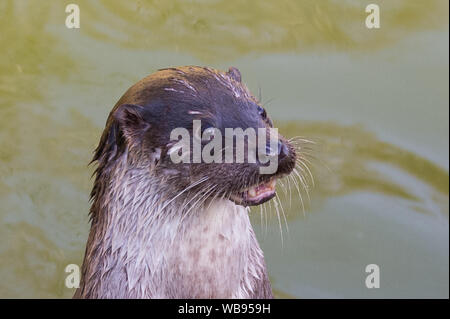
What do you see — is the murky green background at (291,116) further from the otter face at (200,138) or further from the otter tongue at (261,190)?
the otter tongue at (261,190)

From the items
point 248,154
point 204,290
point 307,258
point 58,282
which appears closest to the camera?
point 248,154

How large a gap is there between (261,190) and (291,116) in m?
2.42

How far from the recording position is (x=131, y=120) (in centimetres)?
409

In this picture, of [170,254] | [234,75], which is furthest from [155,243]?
[234,75]

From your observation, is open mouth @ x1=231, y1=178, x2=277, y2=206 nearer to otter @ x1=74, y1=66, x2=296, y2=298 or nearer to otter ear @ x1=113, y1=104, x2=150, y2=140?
otter @ x1=74, y1=66, x2=296, y2=298

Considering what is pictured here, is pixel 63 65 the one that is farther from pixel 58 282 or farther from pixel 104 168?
pixel 104 168

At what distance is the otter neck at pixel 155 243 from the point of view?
4121 mm

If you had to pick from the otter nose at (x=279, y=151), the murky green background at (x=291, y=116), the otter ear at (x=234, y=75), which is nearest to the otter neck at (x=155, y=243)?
the otter nose at (x=279, y=151)

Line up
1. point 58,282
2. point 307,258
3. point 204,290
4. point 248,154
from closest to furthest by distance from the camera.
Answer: point 248,154 < point 204,290 < point 58,282 < point 307,258

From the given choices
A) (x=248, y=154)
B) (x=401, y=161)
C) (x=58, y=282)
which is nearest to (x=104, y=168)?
(x=248, y=154)

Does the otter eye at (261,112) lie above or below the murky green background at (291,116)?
below

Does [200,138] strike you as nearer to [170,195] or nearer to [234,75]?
[170,195]
